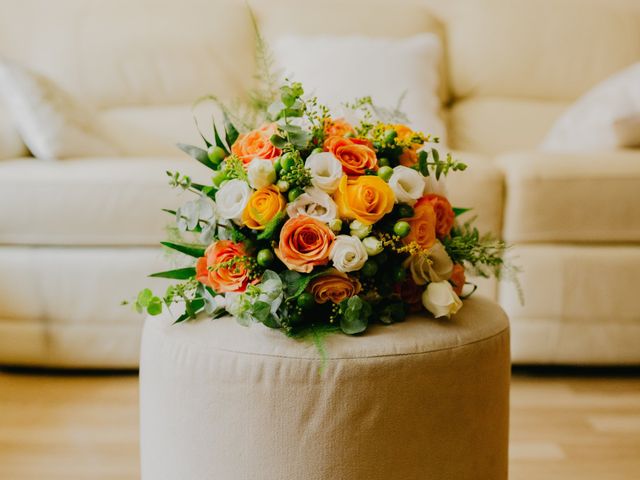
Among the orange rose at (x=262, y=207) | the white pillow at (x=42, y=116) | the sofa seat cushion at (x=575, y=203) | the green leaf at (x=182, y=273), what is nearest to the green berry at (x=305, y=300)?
the orange rose at (x=262, y=207)

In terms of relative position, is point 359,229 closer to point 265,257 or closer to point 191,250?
point 265,257

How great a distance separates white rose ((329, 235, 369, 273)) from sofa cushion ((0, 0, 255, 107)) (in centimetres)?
153

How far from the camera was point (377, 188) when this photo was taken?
86 cm

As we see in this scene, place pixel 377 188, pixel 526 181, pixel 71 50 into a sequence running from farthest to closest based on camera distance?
pixel 71 50 < pixel 526 181 < pixel 377 188

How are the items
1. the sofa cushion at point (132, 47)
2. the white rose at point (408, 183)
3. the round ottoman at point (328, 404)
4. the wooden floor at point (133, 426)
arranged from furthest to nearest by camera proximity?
the sofa cushion at point (132, 47) < the wooden floor at point (133, 426) < the white rose at point (408, 183) < the round ottoman at point (328, 404)

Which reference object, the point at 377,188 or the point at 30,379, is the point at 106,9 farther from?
the point at 377,188

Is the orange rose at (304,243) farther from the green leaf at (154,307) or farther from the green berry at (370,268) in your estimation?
the green leaf at (154,307)

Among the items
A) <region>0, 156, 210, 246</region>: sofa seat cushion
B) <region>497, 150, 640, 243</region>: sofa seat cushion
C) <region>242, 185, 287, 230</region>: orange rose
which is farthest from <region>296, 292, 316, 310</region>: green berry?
<region>497, 150, 640, 243</region>: sofa seat cushion

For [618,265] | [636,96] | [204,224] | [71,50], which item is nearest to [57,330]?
[204,224]

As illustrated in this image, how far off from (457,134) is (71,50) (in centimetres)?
133

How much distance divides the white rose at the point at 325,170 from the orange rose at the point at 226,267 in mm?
135

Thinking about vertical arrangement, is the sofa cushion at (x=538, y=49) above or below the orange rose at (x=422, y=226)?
above

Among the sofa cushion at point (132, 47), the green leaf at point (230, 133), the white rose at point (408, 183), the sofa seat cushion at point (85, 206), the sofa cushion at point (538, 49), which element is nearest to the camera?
the white rose at point (408, 183)

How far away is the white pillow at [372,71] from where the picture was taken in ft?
6.82
